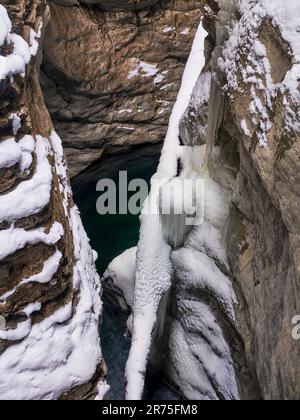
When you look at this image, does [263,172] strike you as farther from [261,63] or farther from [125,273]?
[125,273]

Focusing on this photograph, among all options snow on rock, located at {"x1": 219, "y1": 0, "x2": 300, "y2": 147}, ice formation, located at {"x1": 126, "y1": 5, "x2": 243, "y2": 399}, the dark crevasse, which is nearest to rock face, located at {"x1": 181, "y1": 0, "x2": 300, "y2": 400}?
snow on rock, located at {"x1": 219, "y1": 0, "x2": 300, "y2": 147}

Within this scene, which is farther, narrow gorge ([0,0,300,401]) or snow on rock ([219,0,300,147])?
narrow gorge ([0,0,300,401])

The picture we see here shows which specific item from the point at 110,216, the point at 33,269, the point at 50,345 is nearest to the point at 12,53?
the point at 33,269

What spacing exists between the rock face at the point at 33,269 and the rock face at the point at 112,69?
3.27 m

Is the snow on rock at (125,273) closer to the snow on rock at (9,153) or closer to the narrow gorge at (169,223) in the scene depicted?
the narrow gorge at (169,223)

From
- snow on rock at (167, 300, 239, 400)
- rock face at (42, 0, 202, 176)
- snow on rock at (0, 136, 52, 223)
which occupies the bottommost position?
snow on rock at (167, 300, 239, 400)

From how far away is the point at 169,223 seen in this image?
17.1 ft

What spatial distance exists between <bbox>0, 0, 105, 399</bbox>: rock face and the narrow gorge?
0.01 meters

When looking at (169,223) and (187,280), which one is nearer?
(187,280)

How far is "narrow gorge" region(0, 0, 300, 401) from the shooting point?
10.2ft

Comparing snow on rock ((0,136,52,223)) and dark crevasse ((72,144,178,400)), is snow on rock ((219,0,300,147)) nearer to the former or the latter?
snow on rock ((0,136,52,223))

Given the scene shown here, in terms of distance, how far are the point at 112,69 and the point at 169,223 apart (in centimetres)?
373

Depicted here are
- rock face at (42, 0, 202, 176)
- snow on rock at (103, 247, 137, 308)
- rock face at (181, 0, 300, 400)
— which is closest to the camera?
rock face at (181, 0, 300, 400)
